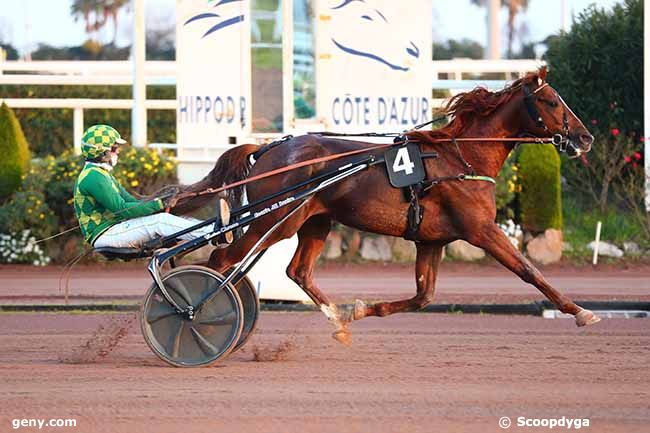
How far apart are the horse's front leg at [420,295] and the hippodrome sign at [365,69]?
7075 mm

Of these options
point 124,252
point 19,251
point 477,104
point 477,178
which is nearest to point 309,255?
point 477,178

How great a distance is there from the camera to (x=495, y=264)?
1541cm

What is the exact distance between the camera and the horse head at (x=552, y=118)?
327 inches

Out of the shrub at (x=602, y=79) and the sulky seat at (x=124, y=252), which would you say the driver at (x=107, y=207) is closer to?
the sulky seat at (x=124, y=252)

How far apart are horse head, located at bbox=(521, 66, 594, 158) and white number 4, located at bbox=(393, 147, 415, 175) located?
2.91ft

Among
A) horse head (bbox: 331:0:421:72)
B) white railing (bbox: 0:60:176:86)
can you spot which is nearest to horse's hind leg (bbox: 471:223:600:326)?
horse head (bbox: 331:0:421:72)

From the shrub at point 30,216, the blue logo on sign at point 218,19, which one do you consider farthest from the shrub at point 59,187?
the blue logo on sign at point 218,19

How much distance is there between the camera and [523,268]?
26.4ft

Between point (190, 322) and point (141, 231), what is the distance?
643 millimetres

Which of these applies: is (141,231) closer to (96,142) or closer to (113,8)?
(96,142)

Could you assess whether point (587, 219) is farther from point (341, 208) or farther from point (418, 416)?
point (418, 416)

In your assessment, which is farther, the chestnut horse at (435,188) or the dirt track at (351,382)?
the chestnut horse at (435,188)

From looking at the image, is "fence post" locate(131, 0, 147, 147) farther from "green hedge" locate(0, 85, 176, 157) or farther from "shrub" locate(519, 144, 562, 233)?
"shrub" locate(519, 144, 562, 233)

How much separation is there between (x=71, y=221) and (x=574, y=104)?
22.6ft
